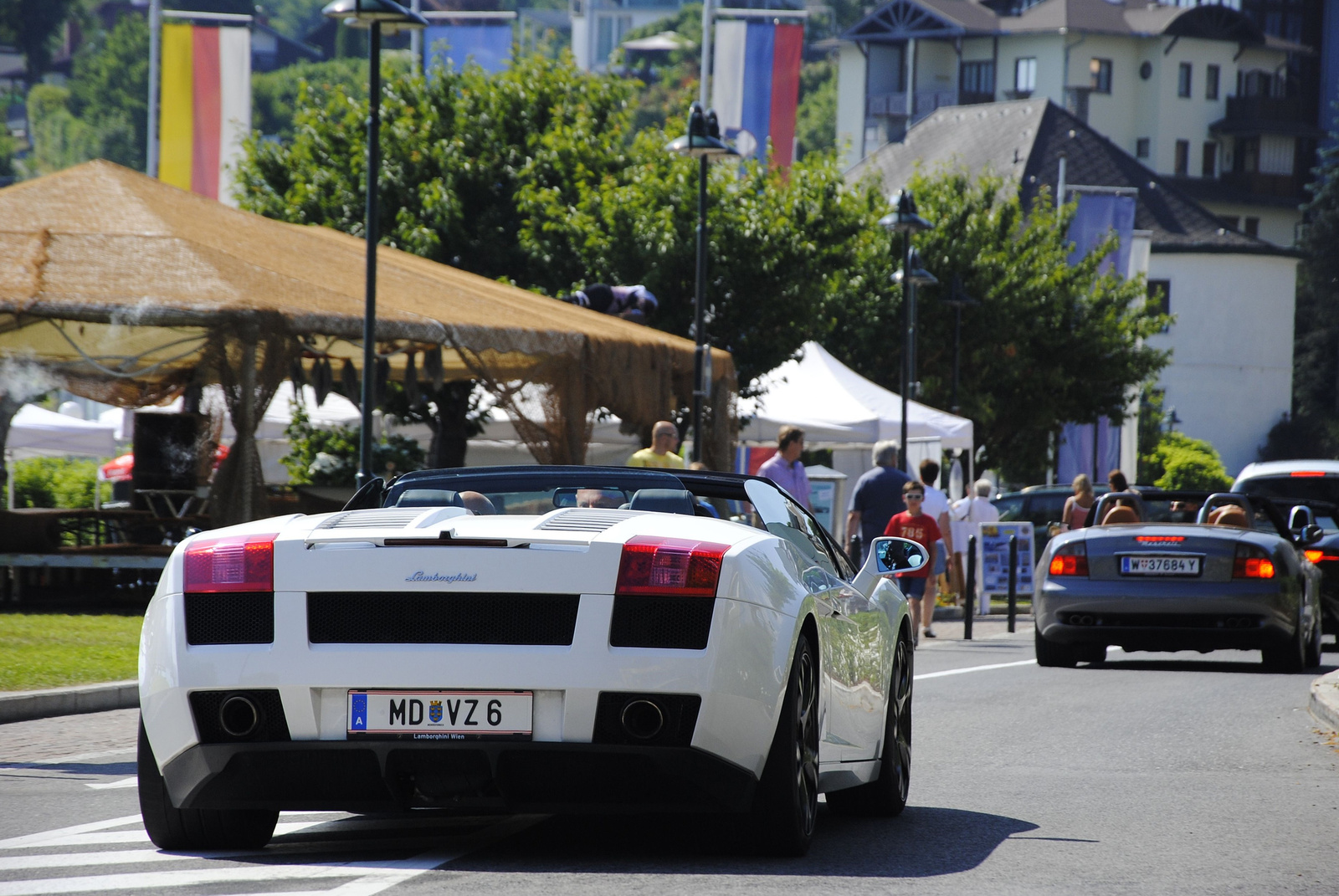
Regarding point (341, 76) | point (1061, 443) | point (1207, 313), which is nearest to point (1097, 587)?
point (1061, 443)

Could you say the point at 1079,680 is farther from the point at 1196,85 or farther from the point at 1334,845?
the point at 1196,85

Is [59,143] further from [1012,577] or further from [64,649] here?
[64,649]

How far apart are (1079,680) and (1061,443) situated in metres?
40.7

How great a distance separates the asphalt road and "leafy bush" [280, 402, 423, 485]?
13807 mm

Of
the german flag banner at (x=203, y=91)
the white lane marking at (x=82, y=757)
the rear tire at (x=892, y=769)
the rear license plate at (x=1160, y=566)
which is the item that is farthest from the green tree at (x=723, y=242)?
the rear tire at (x=892, y=769)

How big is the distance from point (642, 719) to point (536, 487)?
1390 millimetres

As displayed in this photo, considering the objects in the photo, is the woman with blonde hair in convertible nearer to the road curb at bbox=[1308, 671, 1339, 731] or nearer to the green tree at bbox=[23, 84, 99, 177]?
the road curb at bbox=[1308, 671, 1339, 731]

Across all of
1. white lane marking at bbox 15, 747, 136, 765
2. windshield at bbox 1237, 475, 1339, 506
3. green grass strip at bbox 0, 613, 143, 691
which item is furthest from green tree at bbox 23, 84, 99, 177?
white lane marking at bbox 15, 747, 136, 765

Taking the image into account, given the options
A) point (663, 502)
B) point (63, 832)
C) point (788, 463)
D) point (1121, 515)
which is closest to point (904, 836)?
point (663, 502)

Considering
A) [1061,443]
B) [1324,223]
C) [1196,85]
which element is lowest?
[1061,443]

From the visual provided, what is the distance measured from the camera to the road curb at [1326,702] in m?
11.3

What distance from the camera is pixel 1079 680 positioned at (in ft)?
47.9

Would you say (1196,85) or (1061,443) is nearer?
(1061,443)

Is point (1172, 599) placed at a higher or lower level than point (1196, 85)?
lower
